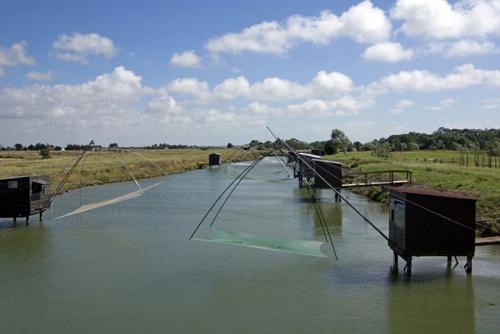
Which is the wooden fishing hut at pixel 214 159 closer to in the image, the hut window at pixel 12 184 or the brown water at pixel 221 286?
the brown water at pixel 221 286

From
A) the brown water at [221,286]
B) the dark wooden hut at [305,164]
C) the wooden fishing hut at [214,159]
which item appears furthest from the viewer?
the wooden fishing hut at [214,159]

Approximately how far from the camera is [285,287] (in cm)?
1493

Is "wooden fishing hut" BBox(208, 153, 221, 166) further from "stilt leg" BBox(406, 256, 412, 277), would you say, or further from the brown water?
"stilt leg" BBox(406, 256, 412, 277)

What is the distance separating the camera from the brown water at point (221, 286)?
12273 millimetres

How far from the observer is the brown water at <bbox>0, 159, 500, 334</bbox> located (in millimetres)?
12273

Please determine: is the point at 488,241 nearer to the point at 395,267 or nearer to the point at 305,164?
the point at 395,267

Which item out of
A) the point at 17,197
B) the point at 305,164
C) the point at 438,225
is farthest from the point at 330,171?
the point at 438,225

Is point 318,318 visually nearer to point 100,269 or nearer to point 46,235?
point 100,269

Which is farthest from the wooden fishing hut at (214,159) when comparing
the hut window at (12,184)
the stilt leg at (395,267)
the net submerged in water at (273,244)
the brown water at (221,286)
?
the stilt leg at (395,267)

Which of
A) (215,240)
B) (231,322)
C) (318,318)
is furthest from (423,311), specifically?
(215,240)

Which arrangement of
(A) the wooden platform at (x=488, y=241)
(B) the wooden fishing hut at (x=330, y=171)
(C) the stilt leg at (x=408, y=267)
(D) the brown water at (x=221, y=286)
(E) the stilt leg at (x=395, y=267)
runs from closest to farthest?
(D) the brown water at (x=221, y=286) < (C) the stilt leg at (x=408, y=267) < (E) the stilt leg at (x=395, y=267) < (A) the wooden platform at (x=488, y=241) < (B) the wooden fishing hut at (x=330, y=171)

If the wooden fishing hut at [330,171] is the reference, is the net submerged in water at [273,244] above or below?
below

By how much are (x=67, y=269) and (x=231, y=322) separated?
23.5 feet

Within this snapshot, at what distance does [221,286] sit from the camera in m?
15.0
